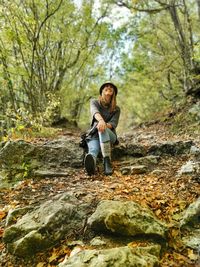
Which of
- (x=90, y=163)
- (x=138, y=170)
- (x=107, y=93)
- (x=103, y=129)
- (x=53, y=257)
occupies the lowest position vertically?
(x=53, y=257)

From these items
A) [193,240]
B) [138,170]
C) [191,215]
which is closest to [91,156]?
[138,170]

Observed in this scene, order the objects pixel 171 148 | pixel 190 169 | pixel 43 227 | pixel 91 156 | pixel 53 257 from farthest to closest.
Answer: pixel 171 148 < pixel 91 156 < pixel 190 169 < pixel 43 227 < pixel 53 257

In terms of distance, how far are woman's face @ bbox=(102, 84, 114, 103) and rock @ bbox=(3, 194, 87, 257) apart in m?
2.82

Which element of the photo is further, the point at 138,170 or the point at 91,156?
the point at 138,170

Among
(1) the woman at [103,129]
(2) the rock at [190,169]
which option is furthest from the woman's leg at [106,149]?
(2) the rock at [190,169]

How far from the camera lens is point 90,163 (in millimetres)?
5230

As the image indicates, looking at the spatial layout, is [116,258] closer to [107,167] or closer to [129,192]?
[129,192]

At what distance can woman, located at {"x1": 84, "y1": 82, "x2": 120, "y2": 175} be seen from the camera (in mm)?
5360

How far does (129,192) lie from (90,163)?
3.90 feet

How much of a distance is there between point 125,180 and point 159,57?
13359 millimetres

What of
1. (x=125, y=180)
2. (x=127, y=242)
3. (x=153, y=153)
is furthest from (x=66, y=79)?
(x=127, y=242)

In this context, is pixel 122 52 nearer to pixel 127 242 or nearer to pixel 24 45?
pixel 24 45

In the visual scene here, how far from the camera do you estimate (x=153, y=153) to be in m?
6.57

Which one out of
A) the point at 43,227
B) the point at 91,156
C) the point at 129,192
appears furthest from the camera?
the point at 91,156
